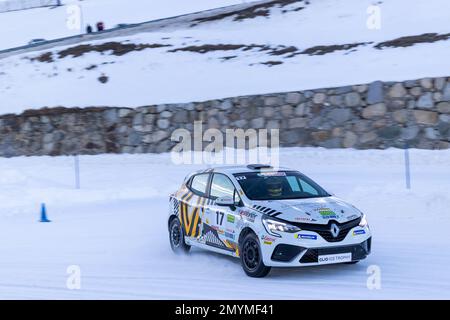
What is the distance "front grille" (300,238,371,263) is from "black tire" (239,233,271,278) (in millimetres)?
589

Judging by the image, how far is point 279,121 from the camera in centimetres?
2564

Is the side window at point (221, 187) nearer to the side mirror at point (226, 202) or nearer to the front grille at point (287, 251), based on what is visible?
the side mirror at point (226, 202)

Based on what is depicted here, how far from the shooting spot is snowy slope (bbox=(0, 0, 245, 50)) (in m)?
47.4

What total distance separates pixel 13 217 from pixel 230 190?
831 centimetres

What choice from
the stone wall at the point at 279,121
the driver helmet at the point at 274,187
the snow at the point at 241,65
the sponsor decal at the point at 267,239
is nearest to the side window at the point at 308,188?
the driver helmet at the point at 274,187

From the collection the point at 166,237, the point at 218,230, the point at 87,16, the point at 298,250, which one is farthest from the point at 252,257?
the point at 87,16

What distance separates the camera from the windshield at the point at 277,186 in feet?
35.9

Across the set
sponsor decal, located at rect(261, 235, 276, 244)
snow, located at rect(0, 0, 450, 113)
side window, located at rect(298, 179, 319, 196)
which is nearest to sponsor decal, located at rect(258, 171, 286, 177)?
side window, located at rect(298, 179, 319, 196)

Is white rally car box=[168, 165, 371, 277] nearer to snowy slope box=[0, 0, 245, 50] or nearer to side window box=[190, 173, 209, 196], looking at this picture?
side window box=[190, 173, 209, 196]

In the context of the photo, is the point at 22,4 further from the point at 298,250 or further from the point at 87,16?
the point at 298,250

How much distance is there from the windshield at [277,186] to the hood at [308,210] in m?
0.32

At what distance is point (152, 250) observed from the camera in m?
13.0
